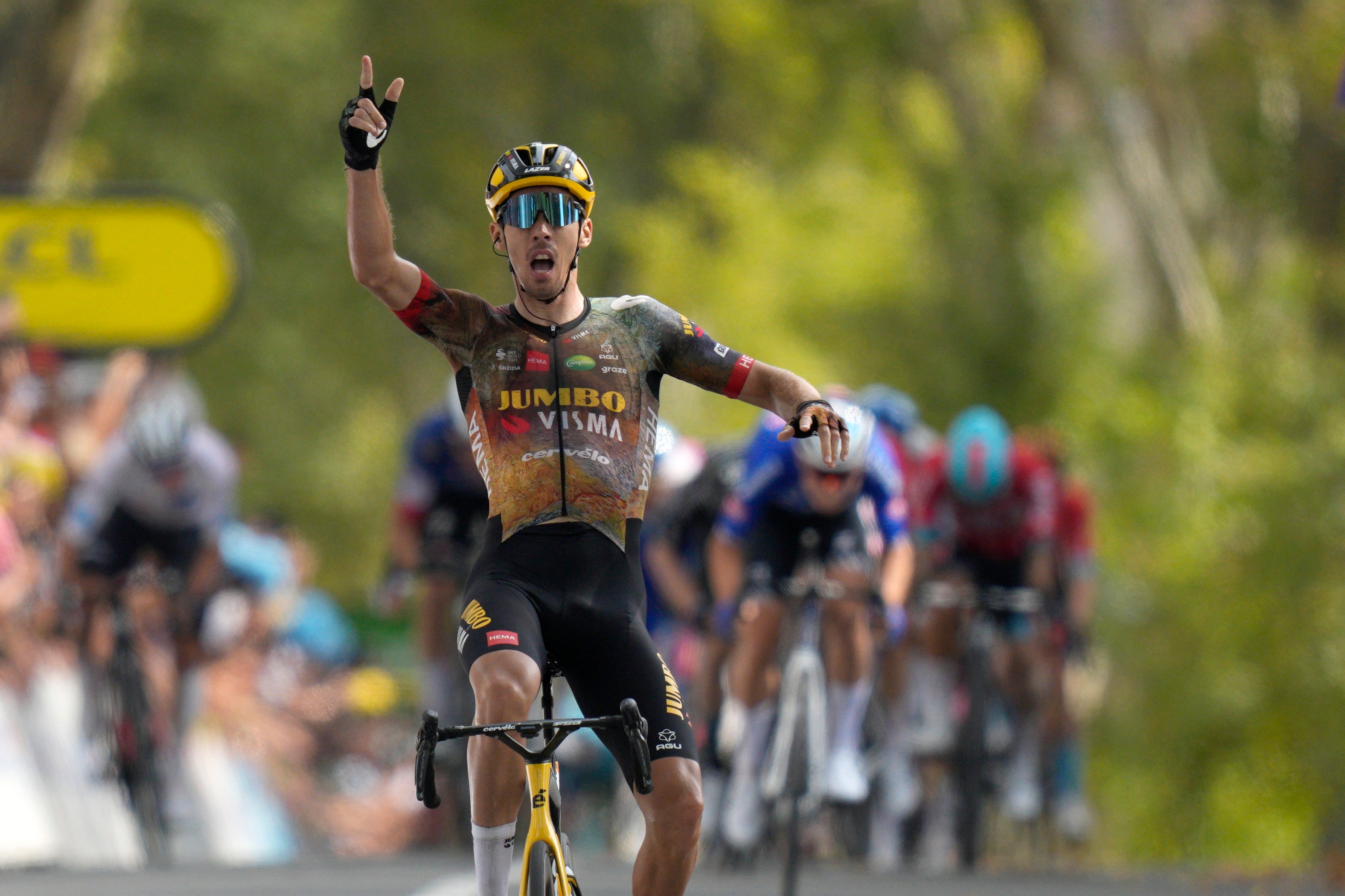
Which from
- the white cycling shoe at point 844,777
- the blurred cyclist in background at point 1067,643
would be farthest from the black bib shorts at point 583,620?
the blurred cyclist in background at point 1067,643

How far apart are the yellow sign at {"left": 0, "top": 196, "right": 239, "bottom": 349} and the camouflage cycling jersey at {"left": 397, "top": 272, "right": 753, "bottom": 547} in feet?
31.2

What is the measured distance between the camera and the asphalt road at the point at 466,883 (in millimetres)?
9617

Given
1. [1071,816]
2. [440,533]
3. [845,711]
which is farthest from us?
[1071,816]

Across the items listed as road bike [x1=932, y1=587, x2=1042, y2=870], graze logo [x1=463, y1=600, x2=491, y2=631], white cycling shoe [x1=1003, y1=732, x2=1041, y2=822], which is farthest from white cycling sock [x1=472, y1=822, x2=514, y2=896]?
white cycling shoe [x1=1003, y1=732, x2=1041, y2=822]

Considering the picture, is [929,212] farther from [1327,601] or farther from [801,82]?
[1327,601]

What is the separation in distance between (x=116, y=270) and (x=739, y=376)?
1003 cm

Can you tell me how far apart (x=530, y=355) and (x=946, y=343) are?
608 inches

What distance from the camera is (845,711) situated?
32.2 ft

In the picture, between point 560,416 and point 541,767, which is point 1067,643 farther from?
point 541,767

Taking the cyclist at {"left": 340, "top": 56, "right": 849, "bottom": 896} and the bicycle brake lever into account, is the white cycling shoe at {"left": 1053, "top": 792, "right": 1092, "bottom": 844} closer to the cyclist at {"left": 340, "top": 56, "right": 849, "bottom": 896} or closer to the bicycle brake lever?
the cyclist at {"left": 340, "top": 56, "right": 849, "bottom": 896}

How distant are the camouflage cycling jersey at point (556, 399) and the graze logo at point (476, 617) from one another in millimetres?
274

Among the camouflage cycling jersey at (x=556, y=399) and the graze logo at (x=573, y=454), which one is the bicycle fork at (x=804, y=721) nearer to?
the camouflage cycling jersey at (x=556, y=399)

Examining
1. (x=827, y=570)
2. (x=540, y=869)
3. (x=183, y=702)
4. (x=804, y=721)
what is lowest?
(x=540, y=869)

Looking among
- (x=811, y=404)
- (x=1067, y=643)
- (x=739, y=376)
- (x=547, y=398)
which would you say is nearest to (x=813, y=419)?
(x=811, y=404)
